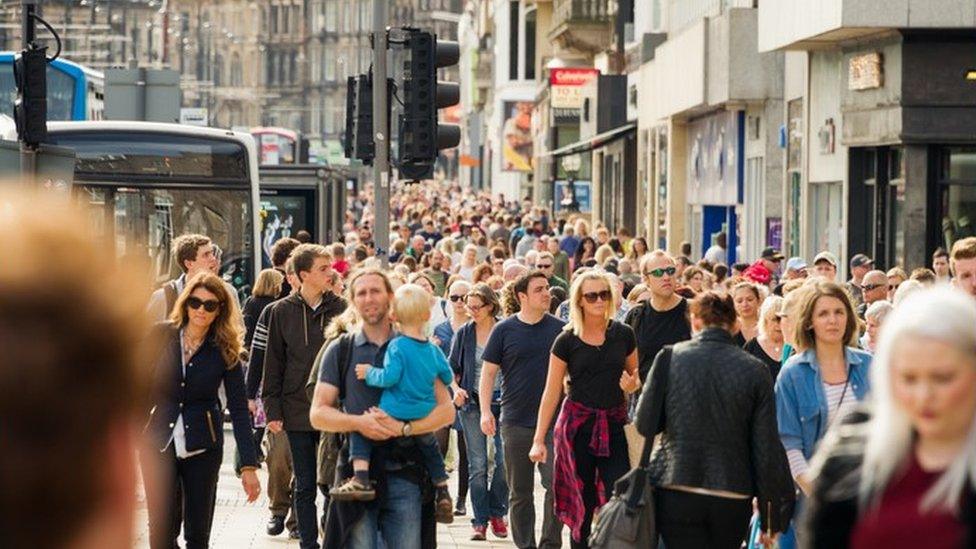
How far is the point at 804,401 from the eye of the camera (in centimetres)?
902

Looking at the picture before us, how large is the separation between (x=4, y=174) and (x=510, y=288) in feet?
24.9

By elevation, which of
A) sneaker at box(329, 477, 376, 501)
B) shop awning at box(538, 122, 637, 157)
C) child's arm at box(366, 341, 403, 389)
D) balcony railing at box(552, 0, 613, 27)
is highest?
balcony railing at box(552, 0, 613, 27)

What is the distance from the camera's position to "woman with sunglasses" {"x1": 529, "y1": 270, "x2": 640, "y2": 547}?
36.4 feet

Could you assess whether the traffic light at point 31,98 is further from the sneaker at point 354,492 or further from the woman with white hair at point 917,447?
the woman with white hair at point 917,447

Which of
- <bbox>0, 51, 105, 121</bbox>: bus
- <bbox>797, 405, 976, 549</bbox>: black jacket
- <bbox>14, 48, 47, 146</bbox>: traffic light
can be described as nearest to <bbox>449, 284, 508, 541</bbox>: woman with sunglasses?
<bbox>14, 48, 47, 146</bbox>: traffic light

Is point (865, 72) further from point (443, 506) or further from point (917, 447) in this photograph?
point (917, 447)

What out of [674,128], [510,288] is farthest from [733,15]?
[510,288]

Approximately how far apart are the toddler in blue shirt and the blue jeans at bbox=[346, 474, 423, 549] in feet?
0.36

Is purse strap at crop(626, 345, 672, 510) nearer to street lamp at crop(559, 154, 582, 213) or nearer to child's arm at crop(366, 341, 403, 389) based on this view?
child's arm at crop(366, 341, 403, 389)

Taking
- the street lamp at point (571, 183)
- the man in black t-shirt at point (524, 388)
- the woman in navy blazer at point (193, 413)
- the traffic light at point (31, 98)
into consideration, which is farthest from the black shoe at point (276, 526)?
the street lamp at point (571, 183)

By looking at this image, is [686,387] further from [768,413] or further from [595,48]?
[595,48]

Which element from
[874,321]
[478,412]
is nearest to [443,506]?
[874,321]

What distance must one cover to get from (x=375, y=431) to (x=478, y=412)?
17.2 feet

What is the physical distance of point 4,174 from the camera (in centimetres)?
2008
